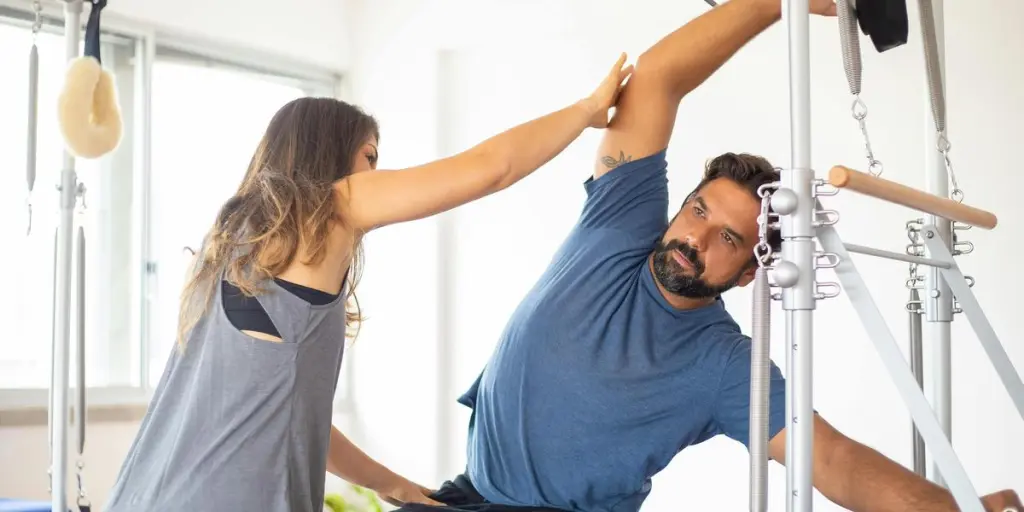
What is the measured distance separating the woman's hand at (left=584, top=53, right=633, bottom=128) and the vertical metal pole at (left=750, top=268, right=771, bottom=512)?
525 mm

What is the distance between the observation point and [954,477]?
1425 mm

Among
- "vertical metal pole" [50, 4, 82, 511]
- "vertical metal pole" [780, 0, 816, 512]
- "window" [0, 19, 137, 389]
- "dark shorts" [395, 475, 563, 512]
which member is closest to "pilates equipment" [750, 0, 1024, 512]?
"vertical metal pole" [780, 0, 816, 512]

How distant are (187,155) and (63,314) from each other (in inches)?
90.2

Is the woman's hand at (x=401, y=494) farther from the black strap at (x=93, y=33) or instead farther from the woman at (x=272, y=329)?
the black strap at (x=93, y=33)

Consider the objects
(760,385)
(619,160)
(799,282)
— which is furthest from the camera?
(619,160)

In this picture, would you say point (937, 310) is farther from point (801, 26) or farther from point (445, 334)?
point (445, 334)

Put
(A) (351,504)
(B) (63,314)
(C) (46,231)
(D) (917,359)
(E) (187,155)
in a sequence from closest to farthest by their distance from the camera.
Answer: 1. (B) (63,314)
2. (D) (917,359)
3. (C) (46,231)
4. (E) (187,155)
5. (A) (351,504)

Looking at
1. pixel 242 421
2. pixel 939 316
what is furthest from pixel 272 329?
pixel 939 316

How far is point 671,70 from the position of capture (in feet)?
6.91

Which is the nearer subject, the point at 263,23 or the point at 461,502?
the point at 461,502

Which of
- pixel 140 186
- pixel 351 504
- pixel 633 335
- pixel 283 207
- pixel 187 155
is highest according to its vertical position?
pixel 187 155

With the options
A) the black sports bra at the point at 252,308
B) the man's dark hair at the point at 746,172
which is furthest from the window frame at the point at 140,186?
the man's dark hair at the point at 746,172

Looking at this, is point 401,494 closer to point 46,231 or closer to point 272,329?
point 272,329

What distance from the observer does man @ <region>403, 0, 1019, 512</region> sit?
77.8 inches
